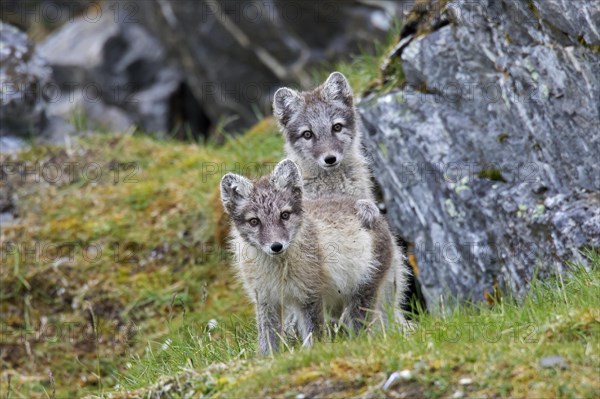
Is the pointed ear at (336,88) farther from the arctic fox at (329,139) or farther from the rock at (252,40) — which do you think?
the rock at (252,40)

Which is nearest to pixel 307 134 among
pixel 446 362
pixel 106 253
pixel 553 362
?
pixel 106 253

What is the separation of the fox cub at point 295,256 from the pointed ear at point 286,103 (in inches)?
66.0

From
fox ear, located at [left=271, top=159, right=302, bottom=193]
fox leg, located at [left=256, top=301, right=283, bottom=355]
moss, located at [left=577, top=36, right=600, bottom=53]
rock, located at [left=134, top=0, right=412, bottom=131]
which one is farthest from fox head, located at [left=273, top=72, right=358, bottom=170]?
rock, located at [left=134, top=0, right=412, bottom=131]

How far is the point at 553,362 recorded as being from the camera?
4344 millimetres

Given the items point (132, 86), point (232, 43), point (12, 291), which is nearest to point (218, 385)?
point (12, 291)

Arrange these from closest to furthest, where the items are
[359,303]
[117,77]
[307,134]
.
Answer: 1. [359,303]
2. [307,134]
3. [117,77]

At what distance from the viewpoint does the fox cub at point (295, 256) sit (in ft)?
20.0

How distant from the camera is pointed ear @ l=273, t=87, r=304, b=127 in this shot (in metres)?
8.19

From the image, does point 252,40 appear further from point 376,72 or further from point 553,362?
point 553,362

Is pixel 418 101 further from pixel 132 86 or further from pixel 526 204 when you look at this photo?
pixel 132 86

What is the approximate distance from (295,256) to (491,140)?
7.77 feet

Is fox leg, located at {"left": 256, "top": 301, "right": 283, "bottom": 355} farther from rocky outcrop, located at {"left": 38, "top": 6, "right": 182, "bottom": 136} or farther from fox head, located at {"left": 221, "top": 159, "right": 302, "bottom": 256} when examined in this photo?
rocky outcrop, located at {"left": 38, "top": 6, "right": 182, "bottom": 136}

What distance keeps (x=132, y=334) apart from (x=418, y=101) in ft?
11.2

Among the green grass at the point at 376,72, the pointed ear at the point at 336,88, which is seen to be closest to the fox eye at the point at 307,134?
the pointed ear at the point at 336,88
